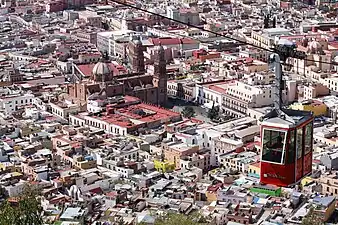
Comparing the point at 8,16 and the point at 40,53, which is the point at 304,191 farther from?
the point at 8,16

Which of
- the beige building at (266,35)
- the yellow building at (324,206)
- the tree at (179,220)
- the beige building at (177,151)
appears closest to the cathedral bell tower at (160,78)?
the beige building at (177,151)

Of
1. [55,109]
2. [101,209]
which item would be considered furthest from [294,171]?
[55,109]

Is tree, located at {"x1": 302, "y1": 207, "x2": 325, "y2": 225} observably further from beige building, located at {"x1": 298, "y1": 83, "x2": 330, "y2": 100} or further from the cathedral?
the cathedral

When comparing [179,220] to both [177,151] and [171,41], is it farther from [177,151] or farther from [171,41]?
[171,41]

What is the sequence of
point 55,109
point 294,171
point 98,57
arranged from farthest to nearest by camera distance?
point 98,57, point 55,109, point 294,171

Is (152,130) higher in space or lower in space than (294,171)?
lower

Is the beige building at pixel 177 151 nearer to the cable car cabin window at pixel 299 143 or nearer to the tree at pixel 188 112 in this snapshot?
the tree at pixel 188 112

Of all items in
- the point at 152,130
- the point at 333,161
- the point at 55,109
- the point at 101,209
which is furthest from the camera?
the point at 55,109
